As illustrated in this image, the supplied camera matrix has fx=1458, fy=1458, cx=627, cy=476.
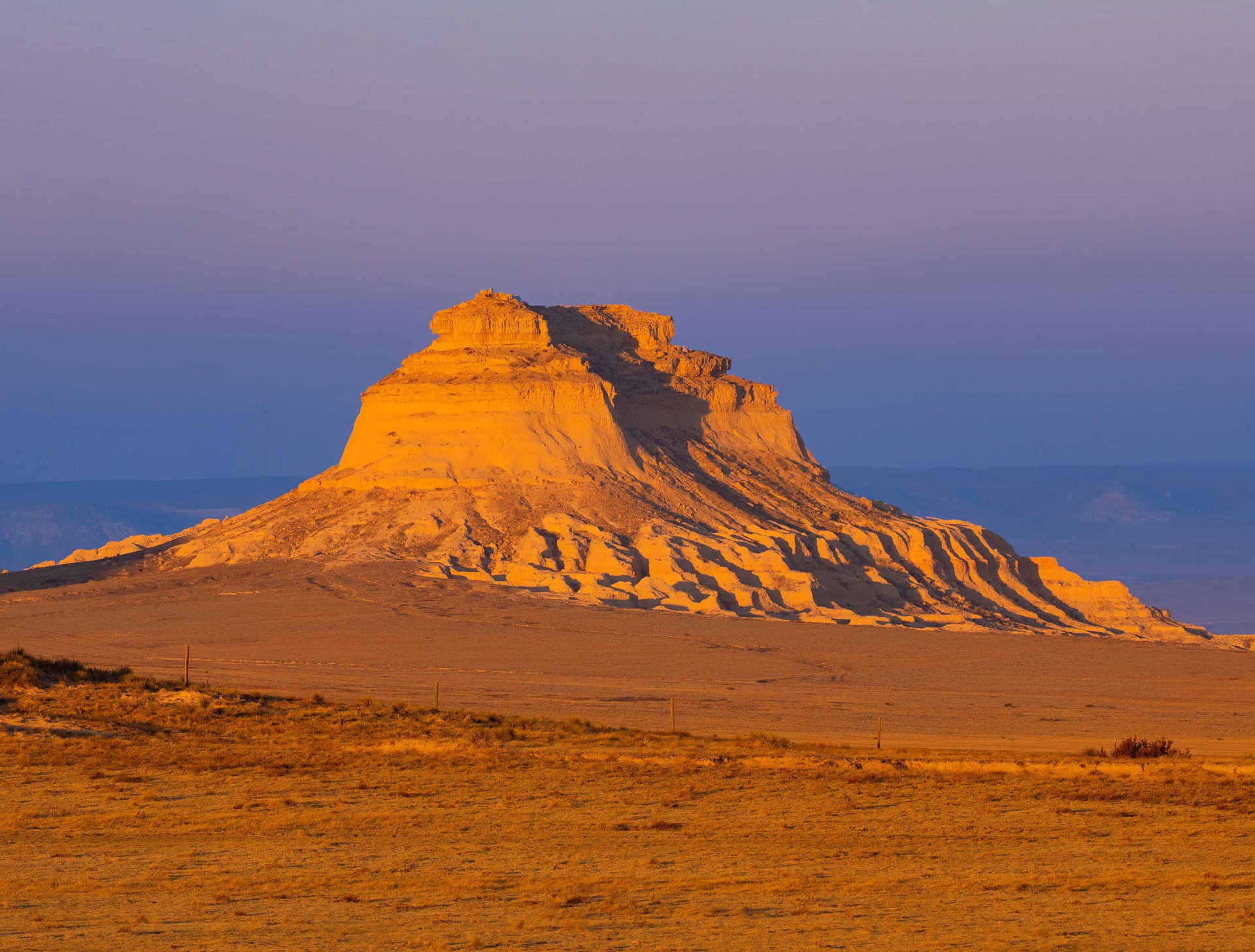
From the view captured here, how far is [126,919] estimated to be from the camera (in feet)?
39.7

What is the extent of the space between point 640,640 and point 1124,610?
2916cm

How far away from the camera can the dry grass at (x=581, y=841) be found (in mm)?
11859

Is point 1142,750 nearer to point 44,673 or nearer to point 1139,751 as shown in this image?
point 1139,751

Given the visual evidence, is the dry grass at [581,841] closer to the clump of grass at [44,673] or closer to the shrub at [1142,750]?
the shrub at [1142,750]

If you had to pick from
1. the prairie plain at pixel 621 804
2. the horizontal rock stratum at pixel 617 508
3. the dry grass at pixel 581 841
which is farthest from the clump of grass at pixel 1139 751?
the horizontal rock stratum at pixel 617 508

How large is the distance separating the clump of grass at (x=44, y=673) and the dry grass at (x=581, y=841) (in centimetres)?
341

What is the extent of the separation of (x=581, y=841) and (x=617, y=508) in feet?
137

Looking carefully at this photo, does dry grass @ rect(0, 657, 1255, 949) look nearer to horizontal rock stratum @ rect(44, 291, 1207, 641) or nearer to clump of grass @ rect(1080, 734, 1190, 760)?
clump of grass @ rect(1080, 734, 1190, 760)

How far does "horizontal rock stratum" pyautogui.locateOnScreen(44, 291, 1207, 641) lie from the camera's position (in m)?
53.4

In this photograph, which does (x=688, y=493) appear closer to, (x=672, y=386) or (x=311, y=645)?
(x=672, y=386)

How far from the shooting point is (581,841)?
16.1 meters

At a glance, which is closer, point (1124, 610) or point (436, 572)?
point (436, 572)

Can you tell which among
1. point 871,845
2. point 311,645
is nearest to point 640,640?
point 311,645

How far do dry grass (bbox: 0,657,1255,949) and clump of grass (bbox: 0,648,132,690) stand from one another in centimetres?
341
